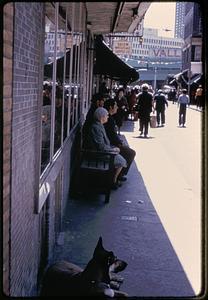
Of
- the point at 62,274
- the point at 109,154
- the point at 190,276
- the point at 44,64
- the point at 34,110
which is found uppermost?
the point at 44,64

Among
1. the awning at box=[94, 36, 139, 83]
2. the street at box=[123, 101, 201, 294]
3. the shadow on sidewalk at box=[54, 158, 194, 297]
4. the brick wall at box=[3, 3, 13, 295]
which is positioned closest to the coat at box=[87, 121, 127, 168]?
the shadow on sidewalk at box=[54, 158, 194, 297]

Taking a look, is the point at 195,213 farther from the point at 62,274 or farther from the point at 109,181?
the point at 62,274

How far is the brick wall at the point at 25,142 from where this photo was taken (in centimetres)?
318

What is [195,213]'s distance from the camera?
812 centimetres

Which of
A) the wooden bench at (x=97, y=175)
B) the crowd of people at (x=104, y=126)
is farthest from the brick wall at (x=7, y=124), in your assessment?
the wooden bench at (x=97, y=175)

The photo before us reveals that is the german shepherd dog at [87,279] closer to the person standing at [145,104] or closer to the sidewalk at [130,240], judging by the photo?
the sidewalk at [130,240]

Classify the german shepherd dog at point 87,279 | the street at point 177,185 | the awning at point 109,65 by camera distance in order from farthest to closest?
the awning at point 109,65, the street at point 177,185, the german shepherd dog at point 87,279

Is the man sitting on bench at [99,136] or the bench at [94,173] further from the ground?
the man sitting on bench at [99,136]

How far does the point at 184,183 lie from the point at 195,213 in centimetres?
241

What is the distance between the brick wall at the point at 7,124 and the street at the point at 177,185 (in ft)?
8.79

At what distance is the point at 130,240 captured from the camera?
6.55 meters

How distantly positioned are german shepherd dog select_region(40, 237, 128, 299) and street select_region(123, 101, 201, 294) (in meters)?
1.32

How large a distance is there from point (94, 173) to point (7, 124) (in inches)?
213

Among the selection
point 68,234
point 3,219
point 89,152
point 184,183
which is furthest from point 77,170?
point 3,219
